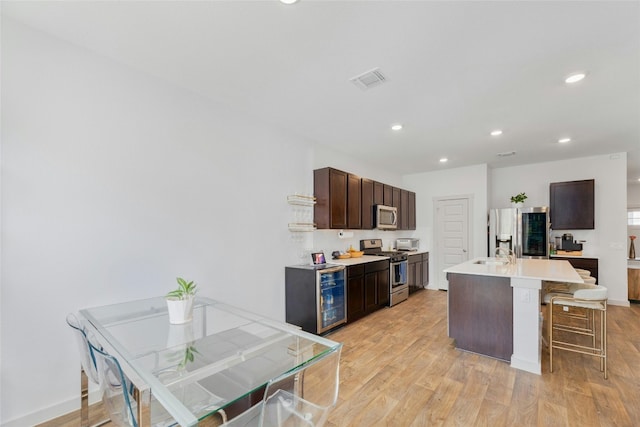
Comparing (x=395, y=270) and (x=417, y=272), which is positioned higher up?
(x=395, y=270)

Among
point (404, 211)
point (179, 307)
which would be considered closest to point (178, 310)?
point (179, 307)

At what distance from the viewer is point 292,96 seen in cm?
291

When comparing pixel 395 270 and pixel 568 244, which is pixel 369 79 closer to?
pixel 395 270

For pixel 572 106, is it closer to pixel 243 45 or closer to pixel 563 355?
pixel 563 355

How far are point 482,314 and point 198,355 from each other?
2.93 metres

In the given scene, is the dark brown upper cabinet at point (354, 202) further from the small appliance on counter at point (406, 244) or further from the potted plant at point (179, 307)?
the potted plant at point (179, 307)

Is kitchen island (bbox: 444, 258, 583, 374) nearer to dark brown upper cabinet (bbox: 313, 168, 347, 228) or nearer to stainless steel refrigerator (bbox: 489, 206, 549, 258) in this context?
dark brown upper cabinet (bbox: 313, 168, 347, 228)

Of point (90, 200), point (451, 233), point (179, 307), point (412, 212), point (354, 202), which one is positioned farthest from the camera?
point (412, 212)

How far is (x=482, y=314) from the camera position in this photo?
307 centimetres

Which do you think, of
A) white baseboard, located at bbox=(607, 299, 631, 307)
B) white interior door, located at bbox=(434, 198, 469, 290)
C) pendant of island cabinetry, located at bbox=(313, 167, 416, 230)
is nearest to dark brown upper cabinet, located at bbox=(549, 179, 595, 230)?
white baseboard, located at bbox=(607, 299, 631, 307)

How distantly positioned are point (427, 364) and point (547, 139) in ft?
12.4

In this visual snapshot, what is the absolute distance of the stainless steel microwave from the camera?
521cm

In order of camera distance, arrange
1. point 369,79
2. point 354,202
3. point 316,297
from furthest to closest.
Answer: point 354,202
point 316,297
point 369,79

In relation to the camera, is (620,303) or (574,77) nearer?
(574,77)
